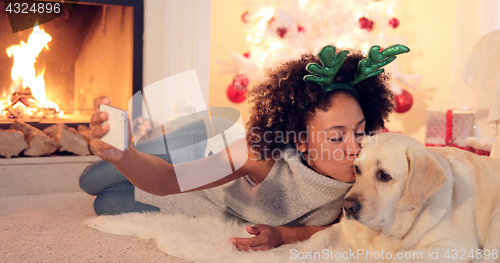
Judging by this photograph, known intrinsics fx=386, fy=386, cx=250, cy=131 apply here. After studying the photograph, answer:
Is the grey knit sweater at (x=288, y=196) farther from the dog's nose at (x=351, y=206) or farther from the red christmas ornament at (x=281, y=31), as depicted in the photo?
the red christmas ornament at (x=281, y=31)

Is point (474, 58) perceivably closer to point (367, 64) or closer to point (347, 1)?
point (367, 64)

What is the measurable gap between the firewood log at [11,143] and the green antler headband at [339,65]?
1905 millimetres

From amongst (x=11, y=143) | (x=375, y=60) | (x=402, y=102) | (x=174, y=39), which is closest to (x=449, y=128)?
(x=402, y=102)

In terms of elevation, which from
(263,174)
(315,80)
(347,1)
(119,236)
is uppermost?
(347,1)

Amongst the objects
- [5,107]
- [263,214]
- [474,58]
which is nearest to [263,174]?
[263,214]

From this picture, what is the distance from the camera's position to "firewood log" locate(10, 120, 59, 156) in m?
2.43

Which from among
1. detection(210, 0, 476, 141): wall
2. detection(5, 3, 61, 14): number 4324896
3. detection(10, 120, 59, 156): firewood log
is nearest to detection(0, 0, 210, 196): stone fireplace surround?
detection(5, 3, 61, 14): number 4324896

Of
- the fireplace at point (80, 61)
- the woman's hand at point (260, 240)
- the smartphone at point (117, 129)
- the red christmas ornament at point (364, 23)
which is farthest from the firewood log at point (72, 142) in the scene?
the red christmas ornament at point (364, 23)

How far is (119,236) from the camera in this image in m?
1.56

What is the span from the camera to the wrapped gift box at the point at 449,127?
3037 millimetres

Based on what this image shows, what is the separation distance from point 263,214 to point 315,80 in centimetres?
58

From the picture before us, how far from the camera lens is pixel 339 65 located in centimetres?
140

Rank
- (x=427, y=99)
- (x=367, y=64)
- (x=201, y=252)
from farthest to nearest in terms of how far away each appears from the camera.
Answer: (x=427, y=99), (x=367, y=64), (x=201, y=252)

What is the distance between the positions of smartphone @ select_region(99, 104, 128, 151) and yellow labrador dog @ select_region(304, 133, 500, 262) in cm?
A: 68
